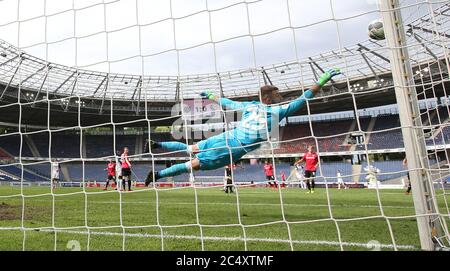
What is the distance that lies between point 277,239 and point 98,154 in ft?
92.0

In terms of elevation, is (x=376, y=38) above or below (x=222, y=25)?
below

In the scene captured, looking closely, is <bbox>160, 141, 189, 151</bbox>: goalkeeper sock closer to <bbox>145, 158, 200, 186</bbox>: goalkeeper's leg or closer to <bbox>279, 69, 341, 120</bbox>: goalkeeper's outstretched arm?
<bbox>145, 158, 200, 186</bbox>: goalkeeper's leg

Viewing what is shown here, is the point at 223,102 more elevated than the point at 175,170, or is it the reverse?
the point at 223,102

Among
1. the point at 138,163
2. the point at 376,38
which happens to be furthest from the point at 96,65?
the point at 138,163

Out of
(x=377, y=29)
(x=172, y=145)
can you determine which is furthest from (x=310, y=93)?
(x=172, y=145)

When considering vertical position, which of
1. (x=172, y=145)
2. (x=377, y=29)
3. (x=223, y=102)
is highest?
(x=377, y=29)

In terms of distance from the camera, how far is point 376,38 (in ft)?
10.7

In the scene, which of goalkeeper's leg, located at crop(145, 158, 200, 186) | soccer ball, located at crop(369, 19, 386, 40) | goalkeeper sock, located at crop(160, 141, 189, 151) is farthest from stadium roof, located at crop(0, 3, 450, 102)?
goalkeeper's leg, located at crop(145, 158, 200, 186)

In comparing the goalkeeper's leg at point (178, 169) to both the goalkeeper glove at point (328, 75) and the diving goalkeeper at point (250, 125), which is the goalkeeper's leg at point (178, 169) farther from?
the goalkeeper glove at point (328, 75)

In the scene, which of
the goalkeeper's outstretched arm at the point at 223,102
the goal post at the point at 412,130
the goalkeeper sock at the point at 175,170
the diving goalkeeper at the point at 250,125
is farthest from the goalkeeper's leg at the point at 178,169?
the goal post at the point at 412,130

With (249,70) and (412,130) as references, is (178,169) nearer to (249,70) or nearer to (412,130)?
(249,70)

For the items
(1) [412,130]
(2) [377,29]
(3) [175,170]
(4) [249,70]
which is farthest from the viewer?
(3) [175,170]

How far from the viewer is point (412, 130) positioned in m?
2.77
